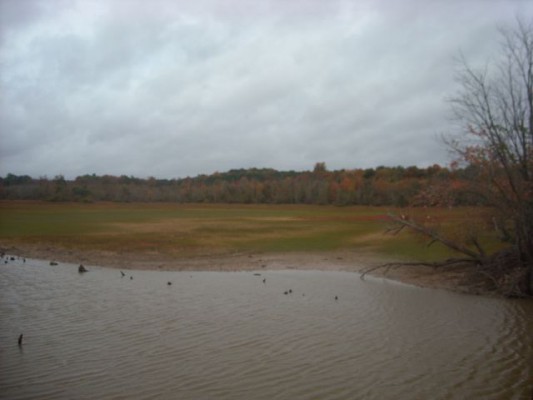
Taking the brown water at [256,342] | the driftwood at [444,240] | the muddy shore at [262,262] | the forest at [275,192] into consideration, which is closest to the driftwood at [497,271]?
the driftwood at [444,240]

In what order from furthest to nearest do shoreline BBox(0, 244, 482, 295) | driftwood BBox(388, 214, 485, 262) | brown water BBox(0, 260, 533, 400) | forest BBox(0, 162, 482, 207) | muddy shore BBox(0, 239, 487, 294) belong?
forest BBox(0, 162, 482, 207) → muddy shore BBox(0, 239, 487, 294) → shoreline BBox(0, 244, 482, 295) → driftwood BBox(388, 214, 485, 262) → brown water BBox(0, 260, 533, 400)

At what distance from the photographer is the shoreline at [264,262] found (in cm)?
1908

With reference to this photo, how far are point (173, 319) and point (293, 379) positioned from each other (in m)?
4.96

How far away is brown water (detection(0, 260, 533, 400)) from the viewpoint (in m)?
7.76

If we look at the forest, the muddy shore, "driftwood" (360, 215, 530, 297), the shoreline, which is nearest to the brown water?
"driftwood" (360, 215, 530, 297)

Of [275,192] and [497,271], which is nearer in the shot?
[497,271]

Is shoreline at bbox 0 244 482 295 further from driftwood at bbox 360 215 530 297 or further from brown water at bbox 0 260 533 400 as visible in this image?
brown water at bbox 0 260 533 400

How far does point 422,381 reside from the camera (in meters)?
8.16

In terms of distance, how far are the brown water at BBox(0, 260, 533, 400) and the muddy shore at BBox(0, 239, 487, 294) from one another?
2.55m

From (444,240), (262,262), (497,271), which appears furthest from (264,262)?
(497,271)

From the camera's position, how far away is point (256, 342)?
10.3 metres

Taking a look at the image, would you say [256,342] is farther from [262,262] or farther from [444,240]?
[262,262]

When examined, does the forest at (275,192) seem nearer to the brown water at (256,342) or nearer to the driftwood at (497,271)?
the driftwood at (497,271)

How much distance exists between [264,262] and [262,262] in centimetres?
11
